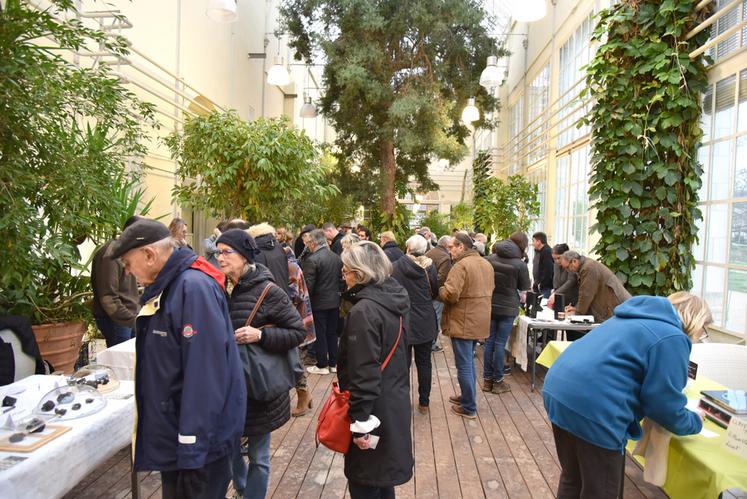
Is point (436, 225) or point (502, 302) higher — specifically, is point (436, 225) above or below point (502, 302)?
above

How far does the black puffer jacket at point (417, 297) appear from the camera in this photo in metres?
4.79

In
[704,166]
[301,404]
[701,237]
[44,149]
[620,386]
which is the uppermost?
[704,166]

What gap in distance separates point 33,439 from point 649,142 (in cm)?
589

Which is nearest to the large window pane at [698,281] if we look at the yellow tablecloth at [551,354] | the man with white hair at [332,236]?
the yellow tablecloth at [551,354]

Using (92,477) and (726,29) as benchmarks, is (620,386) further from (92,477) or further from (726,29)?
(726,29)

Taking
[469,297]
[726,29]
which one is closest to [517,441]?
[469,297]

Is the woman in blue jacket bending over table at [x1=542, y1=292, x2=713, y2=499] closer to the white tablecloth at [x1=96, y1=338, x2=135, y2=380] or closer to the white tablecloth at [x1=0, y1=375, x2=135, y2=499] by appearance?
the white tablecloth at [x1=0, y1=375, x2=135, y2=499]

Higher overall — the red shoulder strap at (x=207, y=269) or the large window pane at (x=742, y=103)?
the large window pane at (x=742, y=103)

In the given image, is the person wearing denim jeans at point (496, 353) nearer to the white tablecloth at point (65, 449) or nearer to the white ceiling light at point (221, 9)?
the white tablecloth at point (65, 449)

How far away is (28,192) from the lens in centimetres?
281

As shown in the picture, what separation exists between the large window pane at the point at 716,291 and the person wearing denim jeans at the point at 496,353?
1945mm

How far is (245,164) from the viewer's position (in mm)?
7062

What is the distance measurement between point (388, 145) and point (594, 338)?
11795 mm

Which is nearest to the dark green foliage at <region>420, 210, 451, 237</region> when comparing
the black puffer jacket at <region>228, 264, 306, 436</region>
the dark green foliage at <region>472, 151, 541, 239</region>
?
the dark green foliage at <region>472, 151, 541, 239</region>
